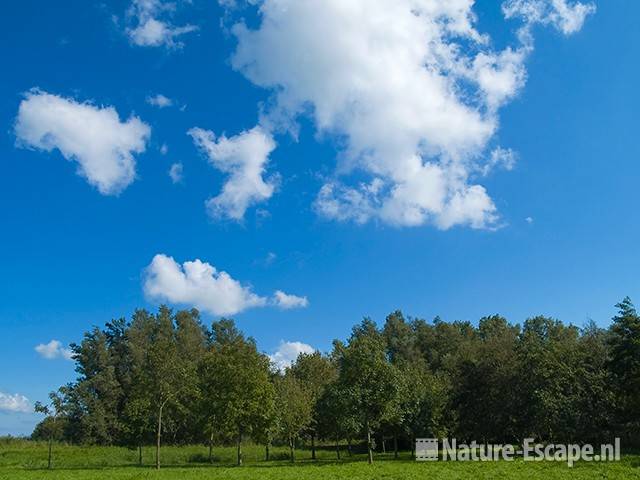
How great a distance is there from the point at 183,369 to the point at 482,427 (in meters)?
40.1

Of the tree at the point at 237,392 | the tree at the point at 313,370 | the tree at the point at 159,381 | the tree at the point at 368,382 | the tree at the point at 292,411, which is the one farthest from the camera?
the tree at the point at 313,370

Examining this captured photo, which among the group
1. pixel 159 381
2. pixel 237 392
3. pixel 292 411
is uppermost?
pixel 159 381

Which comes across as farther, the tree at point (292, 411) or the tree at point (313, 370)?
the tree at point (313, 370)

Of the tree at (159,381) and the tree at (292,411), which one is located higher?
the tree at (159,381)

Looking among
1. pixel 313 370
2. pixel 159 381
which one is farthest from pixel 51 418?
pixel 313 370

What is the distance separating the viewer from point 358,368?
171ft

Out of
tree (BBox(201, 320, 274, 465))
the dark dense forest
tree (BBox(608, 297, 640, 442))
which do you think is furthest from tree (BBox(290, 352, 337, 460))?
tree (BBox(608, 297, 640, 442))

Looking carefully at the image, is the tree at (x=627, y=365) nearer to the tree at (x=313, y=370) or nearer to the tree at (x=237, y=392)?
the tree at (x=237, y=392)

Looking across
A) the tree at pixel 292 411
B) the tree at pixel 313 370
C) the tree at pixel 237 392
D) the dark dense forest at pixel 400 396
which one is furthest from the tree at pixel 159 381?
the tree at pixel 313 370

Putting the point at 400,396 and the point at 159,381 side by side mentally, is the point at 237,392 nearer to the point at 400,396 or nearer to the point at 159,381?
the point at 159,381

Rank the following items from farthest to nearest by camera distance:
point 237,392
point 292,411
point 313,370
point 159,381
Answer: point 313,370
point 292,411
point 237,392
point 159,381

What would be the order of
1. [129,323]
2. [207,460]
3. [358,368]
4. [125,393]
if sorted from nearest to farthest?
1. [358,368]
2. [207,460]
3. [125,393]
4. [129,323]

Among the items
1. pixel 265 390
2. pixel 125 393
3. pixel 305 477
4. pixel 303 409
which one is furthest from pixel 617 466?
pixel 125 393

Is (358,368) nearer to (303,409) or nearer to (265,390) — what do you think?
(265,390)
